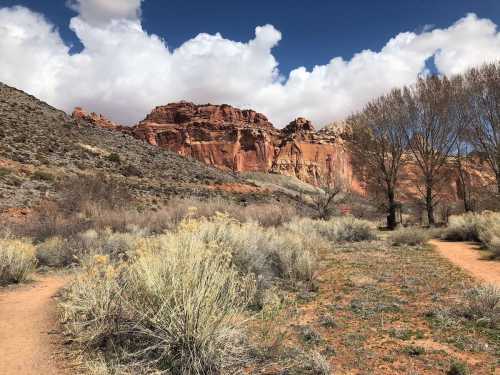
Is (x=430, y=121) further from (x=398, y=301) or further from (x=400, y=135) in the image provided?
(x=398, y=301)

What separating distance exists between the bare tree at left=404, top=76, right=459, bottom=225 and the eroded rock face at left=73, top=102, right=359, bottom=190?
78.4m

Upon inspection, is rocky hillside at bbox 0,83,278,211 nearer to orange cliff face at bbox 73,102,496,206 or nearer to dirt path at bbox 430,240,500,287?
dirt path at bbox 430,240,500,287

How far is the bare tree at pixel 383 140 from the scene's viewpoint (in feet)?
74.5

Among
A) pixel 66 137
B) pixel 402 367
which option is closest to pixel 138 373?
pixel 402 367

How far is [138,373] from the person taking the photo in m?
3.19

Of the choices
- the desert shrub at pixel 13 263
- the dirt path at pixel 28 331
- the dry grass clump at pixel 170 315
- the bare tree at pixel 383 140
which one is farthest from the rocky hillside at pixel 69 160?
the dry grass clump at pixel 170 315

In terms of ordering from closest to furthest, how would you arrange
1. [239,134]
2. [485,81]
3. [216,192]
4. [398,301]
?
1. [398,301]
2. [485,81]
3. [216,192]
4. [239,134]

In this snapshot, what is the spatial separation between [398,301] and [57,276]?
738 cm

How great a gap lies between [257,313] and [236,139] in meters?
107

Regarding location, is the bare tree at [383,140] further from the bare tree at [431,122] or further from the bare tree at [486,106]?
the bare tree at [486,106]

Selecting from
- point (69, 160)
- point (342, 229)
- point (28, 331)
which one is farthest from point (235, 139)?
point (28, 331)

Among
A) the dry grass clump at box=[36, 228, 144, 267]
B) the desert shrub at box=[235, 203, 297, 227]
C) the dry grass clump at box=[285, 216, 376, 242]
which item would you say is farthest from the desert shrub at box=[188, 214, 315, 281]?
the desert shrub at box=[235, 203, 297, 227]

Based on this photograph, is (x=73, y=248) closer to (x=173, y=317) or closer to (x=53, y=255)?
(x=53, y=255)

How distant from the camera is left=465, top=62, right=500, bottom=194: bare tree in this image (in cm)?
1986
